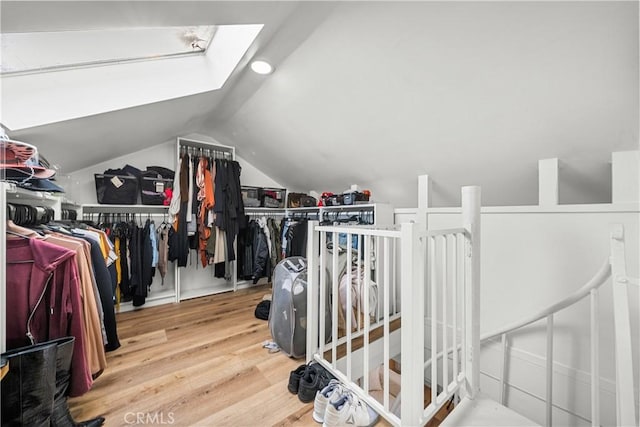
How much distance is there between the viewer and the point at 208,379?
1.45 meters

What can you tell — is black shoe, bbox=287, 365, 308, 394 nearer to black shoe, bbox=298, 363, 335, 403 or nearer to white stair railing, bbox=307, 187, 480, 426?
black shoe, bbox=298, 363, 335, 403

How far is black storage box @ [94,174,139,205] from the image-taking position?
7.59ft

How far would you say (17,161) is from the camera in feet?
→ 3.56

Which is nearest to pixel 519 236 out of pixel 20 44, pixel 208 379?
pixel 208 379

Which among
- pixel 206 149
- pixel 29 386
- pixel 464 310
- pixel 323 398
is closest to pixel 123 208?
pixel 206 149

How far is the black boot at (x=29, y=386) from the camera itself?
0.87 metres

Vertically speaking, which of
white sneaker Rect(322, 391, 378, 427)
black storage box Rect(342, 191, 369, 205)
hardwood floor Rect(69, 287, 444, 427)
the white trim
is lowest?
hardwood floor Rect(69, 287, 444, 427)

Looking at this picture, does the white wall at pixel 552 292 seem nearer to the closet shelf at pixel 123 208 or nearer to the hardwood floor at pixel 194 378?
the hardwood floor at pixel 194 378

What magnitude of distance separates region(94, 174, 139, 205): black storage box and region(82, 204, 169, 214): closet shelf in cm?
6

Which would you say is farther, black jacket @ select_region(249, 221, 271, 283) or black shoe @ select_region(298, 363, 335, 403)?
black jacket @ select_region(249, 221, 271, 283)

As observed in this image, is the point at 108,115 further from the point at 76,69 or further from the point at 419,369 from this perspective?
the point at 419,369

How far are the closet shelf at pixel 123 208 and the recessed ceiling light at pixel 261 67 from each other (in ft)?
5.86

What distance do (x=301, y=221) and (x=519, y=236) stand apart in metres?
2.23

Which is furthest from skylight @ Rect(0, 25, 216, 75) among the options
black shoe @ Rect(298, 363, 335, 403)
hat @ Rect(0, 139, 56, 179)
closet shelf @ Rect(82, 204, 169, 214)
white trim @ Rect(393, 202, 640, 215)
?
white trim @ Rect(393, 202, 640, 215)
